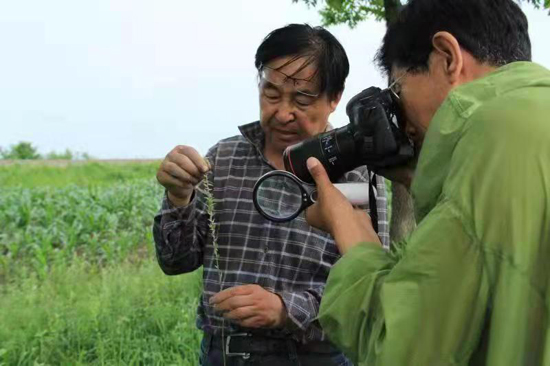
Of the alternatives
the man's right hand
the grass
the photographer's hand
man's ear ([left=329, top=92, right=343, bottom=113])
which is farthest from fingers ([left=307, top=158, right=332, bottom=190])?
the grass

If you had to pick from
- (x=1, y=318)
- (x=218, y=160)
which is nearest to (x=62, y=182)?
(x=1, y=318)

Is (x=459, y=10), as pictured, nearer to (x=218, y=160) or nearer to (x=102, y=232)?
(x=218, y=160)

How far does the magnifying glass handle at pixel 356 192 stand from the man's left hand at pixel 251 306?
13.5 inches

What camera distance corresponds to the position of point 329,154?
1301 millimetres

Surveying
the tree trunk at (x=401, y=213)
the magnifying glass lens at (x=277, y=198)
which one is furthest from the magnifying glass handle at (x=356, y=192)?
the tree trunk at (x=401, y=213)

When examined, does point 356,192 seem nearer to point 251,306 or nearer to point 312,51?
point 251,306

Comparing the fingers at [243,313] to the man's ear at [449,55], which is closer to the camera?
the man's ear at [449,55]

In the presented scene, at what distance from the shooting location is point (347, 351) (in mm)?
1033

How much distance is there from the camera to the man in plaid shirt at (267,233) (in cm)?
160

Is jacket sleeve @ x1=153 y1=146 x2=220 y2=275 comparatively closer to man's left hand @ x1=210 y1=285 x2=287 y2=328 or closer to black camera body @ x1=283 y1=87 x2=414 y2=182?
man's left hand @ x1=210 y1=285 x2=287 y2=328

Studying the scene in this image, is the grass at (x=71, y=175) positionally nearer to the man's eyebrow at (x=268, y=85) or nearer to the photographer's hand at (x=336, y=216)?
the man's eyebrow at (x=268, y=85)

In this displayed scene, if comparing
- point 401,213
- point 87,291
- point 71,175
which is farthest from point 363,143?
point 71,175

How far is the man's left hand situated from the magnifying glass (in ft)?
0.65

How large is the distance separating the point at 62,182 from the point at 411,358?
12537 mm
